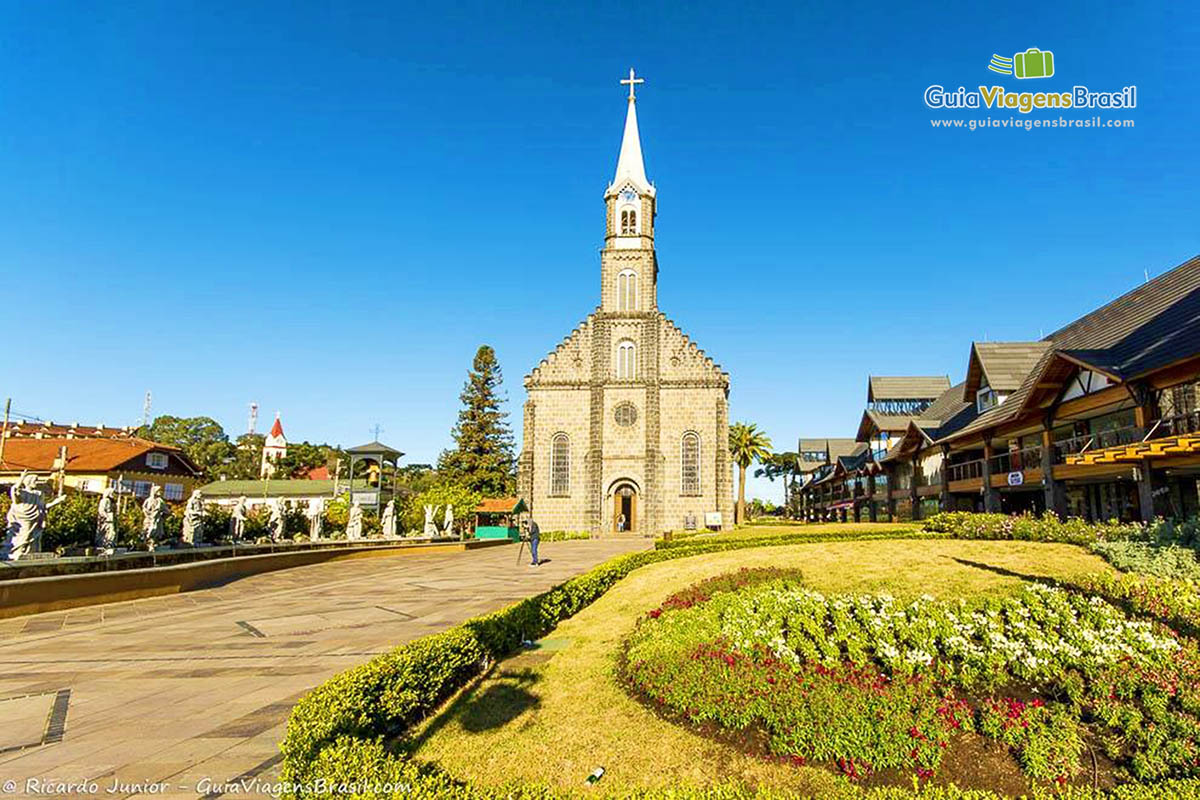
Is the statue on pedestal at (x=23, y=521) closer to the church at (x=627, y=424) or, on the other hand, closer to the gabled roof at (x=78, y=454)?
the church at (x=627, y=424)

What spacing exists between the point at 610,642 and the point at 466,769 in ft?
16.8

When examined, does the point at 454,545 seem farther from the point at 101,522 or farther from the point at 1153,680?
the point at 1153,680

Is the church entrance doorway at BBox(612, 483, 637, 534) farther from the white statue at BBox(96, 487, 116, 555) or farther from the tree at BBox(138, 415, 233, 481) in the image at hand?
the tree at BBox(138, 415, 233, 481)

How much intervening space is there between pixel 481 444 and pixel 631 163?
32.1 m

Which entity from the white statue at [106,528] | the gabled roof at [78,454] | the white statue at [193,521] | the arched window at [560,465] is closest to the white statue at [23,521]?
the white statue at [106,528]

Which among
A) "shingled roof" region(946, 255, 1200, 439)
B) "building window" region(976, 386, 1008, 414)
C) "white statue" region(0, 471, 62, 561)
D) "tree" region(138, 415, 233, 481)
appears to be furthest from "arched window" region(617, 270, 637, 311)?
"tree" region(138, 415, 233, 481)

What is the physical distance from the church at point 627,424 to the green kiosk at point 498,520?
7.37 feet

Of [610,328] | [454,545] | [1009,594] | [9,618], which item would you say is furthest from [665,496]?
[9,618]

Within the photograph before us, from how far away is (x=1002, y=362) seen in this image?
110 ft

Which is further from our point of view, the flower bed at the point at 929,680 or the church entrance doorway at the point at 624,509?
the church entrance doorway at the point at 624,509

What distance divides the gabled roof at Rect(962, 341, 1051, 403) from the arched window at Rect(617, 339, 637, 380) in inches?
871

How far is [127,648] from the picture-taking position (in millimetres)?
10117

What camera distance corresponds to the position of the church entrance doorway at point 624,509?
45.7m

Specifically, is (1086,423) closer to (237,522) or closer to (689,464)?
(689,464)
